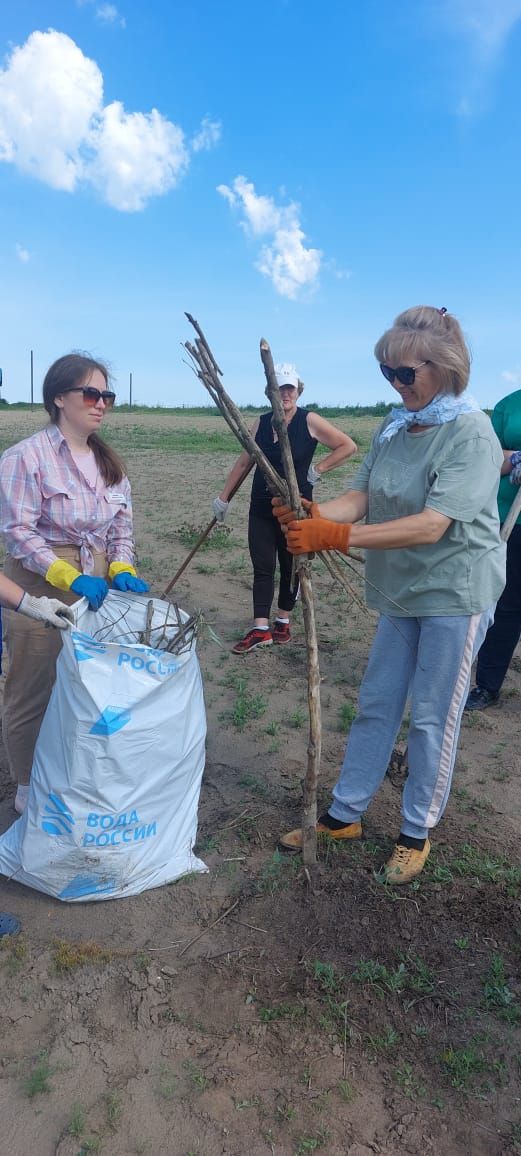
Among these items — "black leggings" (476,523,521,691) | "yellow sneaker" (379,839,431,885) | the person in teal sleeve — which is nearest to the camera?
"yellow sneaker" (379,839,431,885)

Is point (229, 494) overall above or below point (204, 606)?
above

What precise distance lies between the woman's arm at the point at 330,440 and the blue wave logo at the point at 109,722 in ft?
8.79

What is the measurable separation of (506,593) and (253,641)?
1526 millimetres

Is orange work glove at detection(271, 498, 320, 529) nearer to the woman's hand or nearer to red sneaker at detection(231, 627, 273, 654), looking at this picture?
the woman's hand

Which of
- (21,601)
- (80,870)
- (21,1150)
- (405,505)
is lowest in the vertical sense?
(21,1150)

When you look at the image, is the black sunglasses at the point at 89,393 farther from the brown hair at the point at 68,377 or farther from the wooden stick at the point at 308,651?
the wooden stick at the point at 308,651

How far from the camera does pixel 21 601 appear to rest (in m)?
2.29

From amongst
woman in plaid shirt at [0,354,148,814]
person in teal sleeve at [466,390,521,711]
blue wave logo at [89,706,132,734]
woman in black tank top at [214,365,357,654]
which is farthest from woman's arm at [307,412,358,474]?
blue wave logo at [89,706,132,734]

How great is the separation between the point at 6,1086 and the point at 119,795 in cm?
73

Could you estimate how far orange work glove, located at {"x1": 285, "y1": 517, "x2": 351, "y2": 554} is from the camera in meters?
2.20

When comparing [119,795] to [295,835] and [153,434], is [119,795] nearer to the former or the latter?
[295,835]

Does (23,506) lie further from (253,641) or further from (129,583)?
(253,641)

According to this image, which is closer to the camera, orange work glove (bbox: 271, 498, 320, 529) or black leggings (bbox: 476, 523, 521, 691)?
orange work glove (bbox: 271, 498, 320, 529)

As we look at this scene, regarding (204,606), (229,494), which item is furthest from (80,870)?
(204,606)
